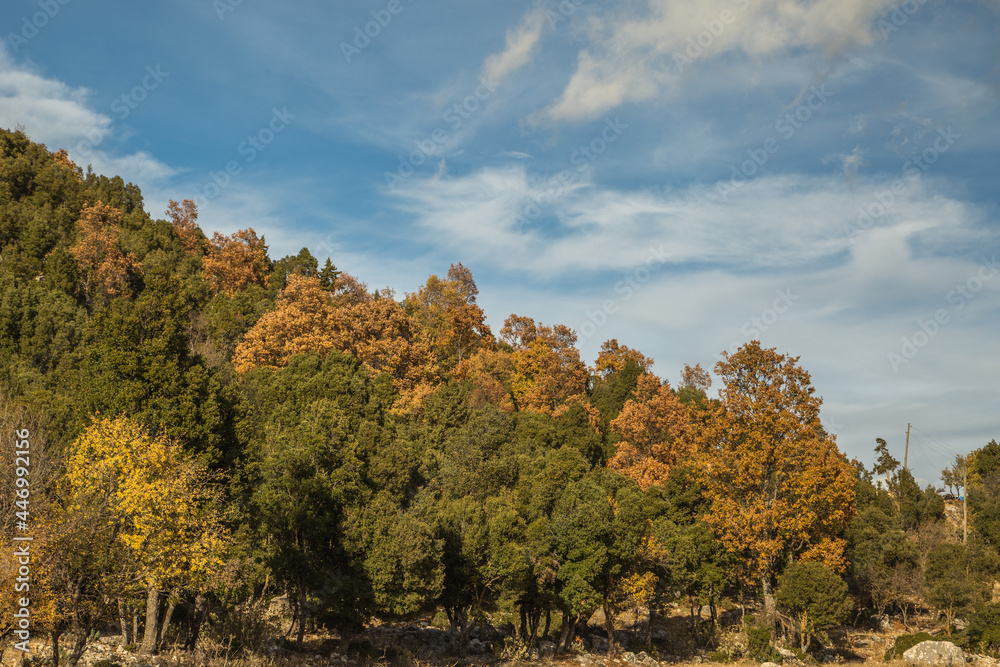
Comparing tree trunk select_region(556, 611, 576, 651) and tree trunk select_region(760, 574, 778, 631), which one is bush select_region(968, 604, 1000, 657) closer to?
tree trunk select_region(760, 574, 778, 631)

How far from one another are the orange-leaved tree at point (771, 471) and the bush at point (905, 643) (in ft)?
18.5

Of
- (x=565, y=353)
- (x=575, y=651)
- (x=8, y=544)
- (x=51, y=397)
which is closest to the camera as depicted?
(x=8, y=544)

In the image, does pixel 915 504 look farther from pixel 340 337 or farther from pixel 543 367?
pixel 340 337

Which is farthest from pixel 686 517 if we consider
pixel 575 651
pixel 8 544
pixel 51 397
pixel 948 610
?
pixel 51 397

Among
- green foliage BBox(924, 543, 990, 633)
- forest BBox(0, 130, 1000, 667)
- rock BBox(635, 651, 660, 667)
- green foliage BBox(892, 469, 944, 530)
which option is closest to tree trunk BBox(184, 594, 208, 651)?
forest BBox(0, 130, 1000, 667)

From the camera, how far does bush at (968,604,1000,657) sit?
4150cm

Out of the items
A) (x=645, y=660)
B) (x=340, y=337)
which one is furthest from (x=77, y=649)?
(x=340, y=337)

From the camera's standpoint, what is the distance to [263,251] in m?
104

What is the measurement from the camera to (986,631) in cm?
4172

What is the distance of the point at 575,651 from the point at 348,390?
28.6 meters

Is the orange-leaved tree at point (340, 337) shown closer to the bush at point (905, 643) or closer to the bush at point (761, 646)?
the bush at point (761, 646)

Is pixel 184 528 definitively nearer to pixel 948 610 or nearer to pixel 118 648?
pixel 118 648

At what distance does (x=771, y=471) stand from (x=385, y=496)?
25.2 metres

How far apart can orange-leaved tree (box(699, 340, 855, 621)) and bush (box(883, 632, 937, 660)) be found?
564cm
